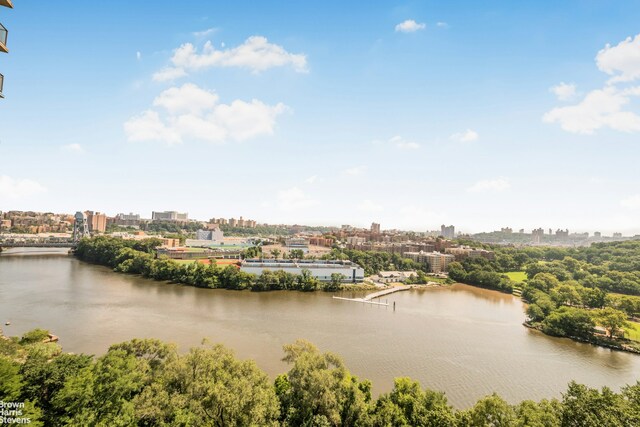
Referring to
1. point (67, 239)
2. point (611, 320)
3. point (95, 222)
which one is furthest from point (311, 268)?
point (95, 222)

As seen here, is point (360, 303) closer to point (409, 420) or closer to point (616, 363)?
point (616, 363)

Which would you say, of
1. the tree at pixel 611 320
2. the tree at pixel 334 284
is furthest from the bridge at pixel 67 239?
the tree at pixel 611 320

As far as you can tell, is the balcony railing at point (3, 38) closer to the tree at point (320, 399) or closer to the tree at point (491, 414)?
the tree at point (320, 399)

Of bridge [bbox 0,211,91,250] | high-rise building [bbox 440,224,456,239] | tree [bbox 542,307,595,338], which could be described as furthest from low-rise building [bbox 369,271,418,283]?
high-rise building [bbox 440,224,456,239]

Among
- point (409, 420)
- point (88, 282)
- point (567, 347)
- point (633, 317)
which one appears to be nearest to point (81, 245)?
point (88, 282)

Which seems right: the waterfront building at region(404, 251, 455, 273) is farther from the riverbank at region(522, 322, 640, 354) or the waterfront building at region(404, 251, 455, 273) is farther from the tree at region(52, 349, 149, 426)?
the tree at region(52, 349, 149, 426)
